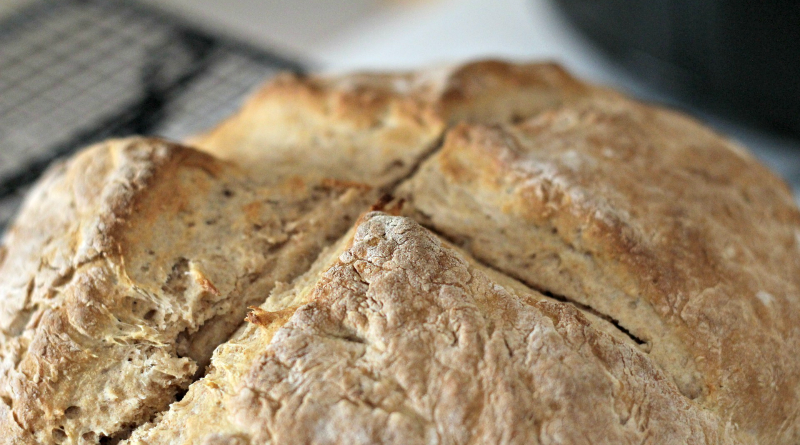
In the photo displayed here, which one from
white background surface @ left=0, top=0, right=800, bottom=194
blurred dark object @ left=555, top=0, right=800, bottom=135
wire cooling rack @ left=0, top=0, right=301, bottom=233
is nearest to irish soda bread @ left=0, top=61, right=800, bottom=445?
wire cooling rack @ left=0, top=0, right=301, bottom=233

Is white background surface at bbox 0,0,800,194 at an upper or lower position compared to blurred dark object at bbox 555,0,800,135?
lower

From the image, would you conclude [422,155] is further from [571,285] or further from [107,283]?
[107,283]

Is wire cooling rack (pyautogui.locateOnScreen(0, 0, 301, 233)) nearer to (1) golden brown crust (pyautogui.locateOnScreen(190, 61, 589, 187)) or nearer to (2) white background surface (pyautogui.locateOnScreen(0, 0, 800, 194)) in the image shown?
(2) white background surface (pyautogui.locateOnScreen(0, 0, 800, 194))

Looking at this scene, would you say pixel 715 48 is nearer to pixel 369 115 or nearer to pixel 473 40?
pixel 473 40

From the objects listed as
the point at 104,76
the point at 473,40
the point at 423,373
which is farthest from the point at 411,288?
the point at 473,40

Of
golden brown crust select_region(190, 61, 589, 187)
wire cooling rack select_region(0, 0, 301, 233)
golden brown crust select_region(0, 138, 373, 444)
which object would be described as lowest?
wire cooling rack select_region(0, 0, 301, 233)

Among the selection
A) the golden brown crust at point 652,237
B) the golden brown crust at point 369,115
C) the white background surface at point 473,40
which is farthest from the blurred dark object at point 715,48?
the golden brown crust at point 652,237

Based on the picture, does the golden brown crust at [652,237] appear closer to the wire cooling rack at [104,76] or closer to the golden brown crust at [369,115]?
the golden brown crust at [369,115]
